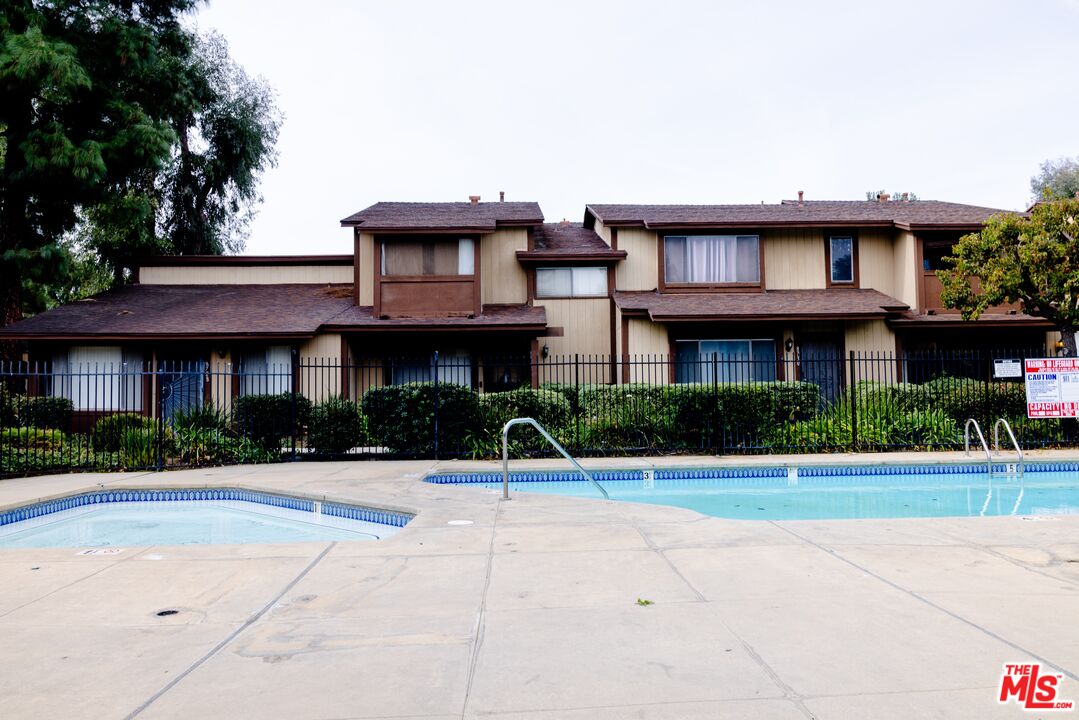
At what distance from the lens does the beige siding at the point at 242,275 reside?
22.4m

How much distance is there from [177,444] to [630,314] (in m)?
11.0

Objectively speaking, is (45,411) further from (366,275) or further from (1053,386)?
(1053,386)

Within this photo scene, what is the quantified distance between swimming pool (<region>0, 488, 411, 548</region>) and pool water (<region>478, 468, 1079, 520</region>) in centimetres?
301

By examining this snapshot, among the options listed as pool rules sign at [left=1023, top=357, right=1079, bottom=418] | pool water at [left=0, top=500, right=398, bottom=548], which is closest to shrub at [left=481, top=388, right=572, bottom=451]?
pool water at [left=0, top=500, right=398, bottom=548]

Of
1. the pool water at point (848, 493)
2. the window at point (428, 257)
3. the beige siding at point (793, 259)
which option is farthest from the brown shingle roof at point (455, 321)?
the pool water at point (848, 493)

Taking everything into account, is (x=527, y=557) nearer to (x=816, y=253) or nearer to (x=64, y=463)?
(x=64, y=463)

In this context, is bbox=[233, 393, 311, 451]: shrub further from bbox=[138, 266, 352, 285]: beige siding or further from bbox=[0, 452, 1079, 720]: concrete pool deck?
bbox=[138, 266, 352, 285]: beige siding

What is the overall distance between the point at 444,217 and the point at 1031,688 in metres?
18.7

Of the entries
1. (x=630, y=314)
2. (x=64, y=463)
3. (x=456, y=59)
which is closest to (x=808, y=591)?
(x=64, y=463)

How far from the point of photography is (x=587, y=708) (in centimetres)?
300

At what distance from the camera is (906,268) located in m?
20.0

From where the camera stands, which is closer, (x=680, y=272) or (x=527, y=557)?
(x=527, y=557)

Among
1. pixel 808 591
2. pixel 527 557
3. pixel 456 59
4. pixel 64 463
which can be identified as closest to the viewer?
pixel 808 591

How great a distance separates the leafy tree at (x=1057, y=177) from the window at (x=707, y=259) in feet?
95.3
